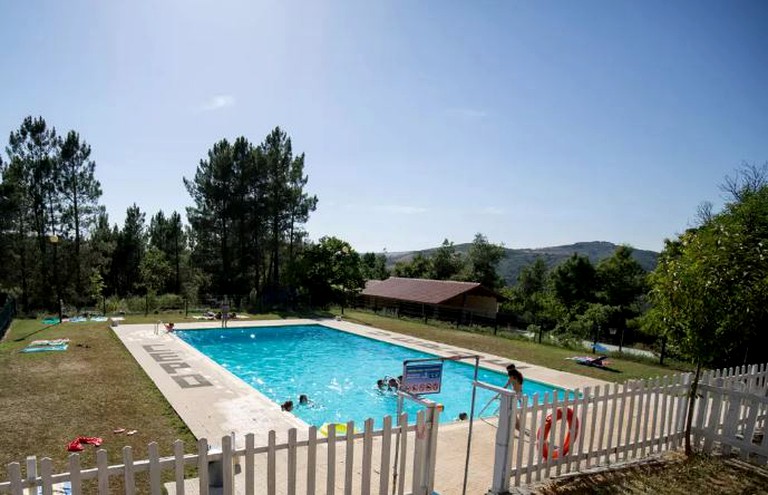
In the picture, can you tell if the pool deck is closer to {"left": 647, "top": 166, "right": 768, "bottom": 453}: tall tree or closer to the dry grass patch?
the dry grass patch

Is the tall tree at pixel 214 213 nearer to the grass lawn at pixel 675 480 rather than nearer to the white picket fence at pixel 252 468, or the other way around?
the white picket fence at pixel 252 468

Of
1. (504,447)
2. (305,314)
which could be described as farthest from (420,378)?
(305,314)

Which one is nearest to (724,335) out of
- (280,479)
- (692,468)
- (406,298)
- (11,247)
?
(692,468)

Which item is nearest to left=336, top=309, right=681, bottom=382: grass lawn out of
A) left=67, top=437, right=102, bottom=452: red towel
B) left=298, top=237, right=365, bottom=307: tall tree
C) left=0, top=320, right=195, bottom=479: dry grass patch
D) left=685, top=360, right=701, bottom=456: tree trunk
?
left=298, top=237, right=365, bottom=307: tall tree

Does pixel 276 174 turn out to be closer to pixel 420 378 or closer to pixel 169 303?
pixel 169 303

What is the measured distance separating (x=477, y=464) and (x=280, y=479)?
2.87 m

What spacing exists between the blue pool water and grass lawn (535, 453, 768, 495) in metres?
4.95

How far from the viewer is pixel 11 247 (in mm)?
27922

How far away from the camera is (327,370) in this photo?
55.9 feet

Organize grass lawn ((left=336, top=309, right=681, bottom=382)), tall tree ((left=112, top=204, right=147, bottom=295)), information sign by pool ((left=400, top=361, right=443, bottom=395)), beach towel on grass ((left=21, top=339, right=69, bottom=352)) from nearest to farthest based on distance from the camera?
information sign by pool ((left=400, top=361, right=443, bottom=395))
beach towel on grass ((left=21, top=339, right=69, bottom=352))
grass lawn ((left=336, top=309, right=681, bottom=382))
tall tree ((left=112, top=204, right=147, bottom=295))

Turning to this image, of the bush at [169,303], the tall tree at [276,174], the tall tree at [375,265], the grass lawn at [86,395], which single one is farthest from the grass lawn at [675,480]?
the tall tree at [375,265]

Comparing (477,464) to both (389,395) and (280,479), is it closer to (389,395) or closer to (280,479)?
(280,479)

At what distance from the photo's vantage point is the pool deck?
7.46 m

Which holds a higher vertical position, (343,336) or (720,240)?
(720,240)
